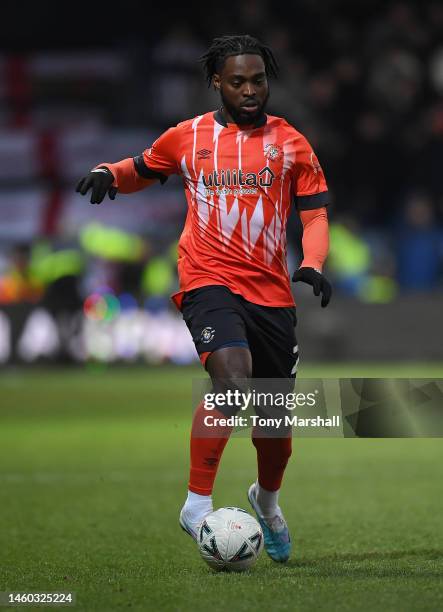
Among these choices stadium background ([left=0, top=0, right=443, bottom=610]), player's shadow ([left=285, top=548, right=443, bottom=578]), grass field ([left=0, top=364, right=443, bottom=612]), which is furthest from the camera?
stadium background ([left=0, top=0, right=443, bottom=610])

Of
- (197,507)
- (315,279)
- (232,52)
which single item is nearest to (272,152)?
(232,52)

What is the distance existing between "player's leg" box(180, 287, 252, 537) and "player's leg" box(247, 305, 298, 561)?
14 centimetres

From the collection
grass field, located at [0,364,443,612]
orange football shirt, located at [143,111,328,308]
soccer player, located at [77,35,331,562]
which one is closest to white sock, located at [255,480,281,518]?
soccer player, located at [77,35,331,562]

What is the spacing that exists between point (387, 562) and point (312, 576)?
1.32 ft

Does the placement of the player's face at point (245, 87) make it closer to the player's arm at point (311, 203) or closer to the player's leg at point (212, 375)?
the player's arm at point (311, 203)

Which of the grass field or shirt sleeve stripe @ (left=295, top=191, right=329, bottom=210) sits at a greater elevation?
shirt sleeve stripe @ (left=295, top=191, right=329, bottom=210)

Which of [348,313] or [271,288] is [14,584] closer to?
[271,288]

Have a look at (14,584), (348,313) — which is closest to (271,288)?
(14,584)

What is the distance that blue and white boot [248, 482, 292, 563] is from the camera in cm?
497

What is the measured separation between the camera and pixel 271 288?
4.98 meters

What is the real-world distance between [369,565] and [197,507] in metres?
0.64

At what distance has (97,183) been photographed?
Answer: 499cm

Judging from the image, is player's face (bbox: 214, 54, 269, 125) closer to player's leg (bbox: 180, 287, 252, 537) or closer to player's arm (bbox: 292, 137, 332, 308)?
player's arm (bbox: 292, 137, 332, 308)

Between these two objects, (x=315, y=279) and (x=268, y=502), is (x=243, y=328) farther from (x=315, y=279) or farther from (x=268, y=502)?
(x=268, y=502)
